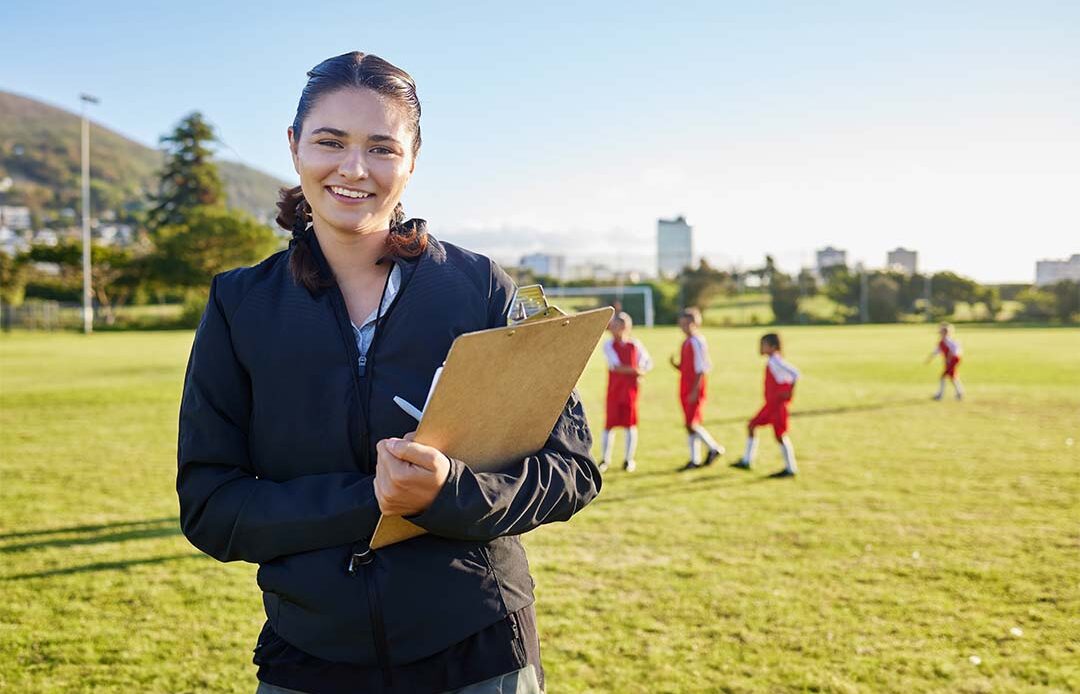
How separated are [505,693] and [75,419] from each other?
47.3ft

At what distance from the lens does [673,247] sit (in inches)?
2488

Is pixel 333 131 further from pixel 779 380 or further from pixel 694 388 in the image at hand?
pixel 694 388

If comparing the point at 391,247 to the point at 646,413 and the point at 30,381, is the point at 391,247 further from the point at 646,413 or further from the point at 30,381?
the point at 30,381

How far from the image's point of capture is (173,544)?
6.83 metres

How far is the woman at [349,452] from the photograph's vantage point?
1634mm

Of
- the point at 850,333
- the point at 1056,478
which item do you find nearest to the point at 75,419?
the point at 1056,478

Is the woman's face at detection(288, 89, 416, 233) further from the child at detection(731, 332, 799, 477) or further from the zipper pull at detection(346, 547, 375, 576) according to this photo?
the child at detection(731, 332, 799, 477)

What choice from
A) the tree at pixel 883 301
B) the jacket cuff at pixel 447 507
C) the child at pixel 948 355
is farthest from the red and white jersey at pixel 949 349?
the tree at pixel 883 301

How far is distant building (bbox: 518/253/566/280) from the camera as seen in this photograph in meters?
61.5

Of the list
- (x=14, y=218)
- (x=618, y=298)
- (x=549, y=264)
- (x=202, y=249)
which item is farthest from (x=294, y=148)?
Answer: (x=14, y=218)

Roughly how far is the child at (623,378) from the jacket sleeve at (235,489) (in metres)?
8.47

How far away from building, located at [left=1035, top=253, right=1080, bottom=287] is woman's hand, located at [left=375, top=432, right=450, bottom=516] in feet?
171

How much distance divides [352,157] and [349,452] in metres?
0.57

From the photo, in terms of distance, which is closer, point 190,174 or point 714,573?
point 714,573
